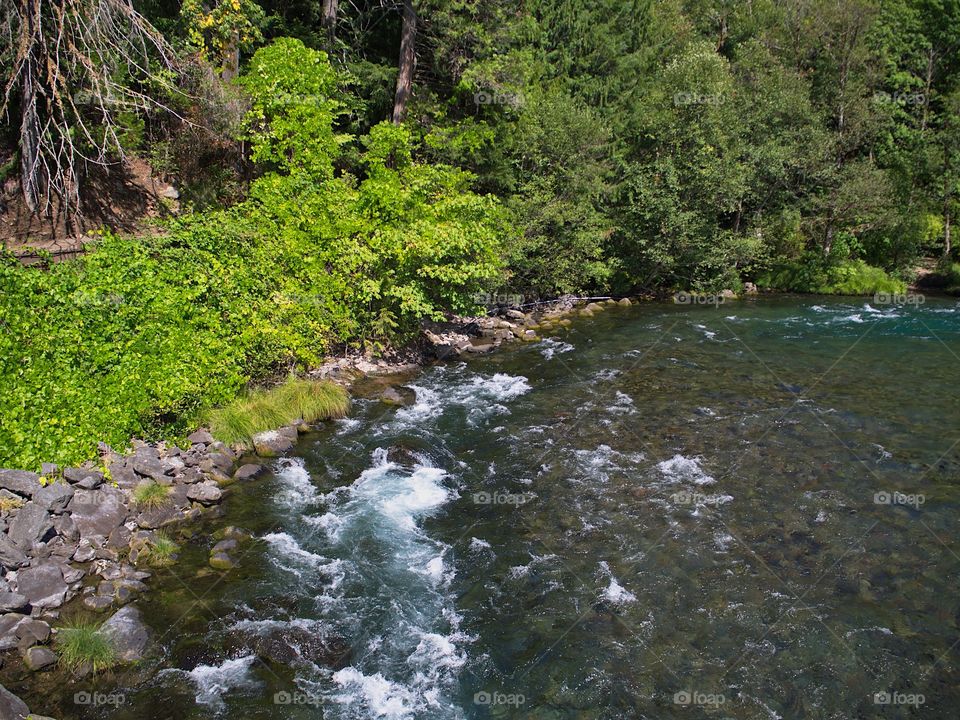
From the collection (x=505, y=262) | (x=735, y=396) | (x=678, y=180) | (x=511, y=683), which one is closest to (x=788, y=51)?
(x=678, y=180)

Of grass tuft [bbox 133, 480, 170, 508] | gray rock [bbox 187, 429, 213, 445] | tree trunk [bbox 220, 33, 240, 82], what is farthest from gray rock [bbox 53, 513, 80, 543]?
tree trunk [bbox 220, 33, 240, 82]

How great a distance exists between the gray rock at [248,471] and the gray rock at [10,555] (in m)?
3.53

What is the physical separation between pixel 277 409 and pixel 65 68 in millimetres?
9491

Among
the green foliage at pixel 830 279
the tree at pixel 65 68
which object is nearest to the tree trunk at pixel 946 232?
the green foliage at pixel 830 279

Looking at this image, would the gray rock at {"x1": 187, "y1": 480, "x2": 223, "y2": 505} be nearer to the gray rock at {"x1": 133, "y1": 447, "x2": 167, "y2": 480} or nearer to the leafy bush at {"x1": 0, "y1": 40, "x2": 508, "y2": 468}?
the gray rock at {"x1": 133, "y1": 447, "x2": 167, "y2": 480}

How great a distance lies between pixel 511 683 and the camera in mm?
7582

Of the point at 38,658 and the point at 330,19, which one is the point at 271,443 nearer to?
the point at 38,658

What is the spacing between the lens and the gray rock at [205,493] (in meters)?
10.9

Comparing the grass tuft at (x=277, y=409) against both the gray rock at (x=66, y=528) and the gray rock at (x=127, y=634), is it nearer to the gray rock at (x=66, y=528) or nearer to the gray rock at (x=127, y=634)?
the gray rock at (x=66, y=528)

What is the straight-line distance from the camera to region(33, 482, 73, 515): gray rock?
30.6 feet

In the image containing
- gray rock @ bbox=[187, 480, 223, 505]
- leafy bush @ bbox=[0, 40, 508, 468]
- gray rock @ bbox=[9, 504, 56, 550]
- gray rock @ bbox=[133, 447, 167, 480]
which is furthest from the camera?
gray rock @ bbox=[187, 480, 223, 505]

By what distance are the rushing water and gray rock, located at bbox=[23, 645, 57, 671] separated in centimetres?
118

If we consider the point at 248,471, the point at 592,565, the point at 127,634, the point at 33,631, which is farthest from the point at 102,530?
the point at 592,565

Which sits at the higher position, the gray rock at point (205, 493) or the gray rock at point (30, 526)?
the gray rock at point (30, 526)
